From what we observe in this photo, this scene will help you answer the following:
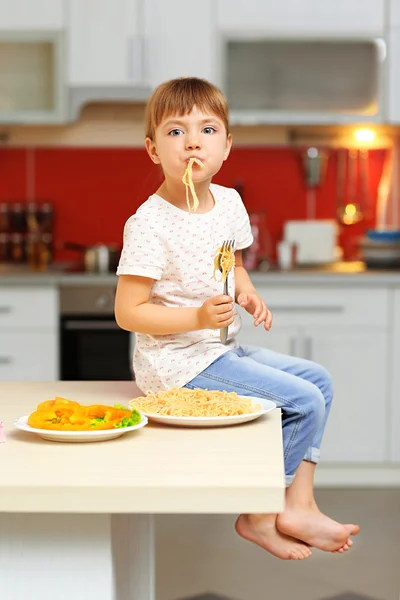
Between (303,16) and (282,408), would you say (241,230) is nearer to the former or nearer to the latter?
(282,408)

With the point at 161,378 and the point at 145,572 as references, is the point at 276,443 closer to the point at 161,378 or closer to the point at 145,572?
the point at 161,378

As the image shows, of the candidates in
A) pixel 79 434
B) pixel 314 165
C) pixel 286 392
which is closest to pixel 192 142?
pixel 286 392

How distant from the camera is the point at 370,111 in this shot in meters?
3.98

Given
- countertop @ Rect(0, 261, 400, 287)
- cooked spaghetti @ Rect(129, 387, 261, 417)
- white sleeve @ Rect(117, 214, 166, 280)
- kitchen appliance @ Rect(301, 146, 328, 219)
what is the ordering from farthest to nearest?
kitchen appliance @ Rect(301, 146, 328, 219) → countertop @ Rect(0, 261, 400, 287) → white sleeve @ Rect(117, 214, 166, 280) → cooked spaghetti @ Rect(129, 387, 261, 417)

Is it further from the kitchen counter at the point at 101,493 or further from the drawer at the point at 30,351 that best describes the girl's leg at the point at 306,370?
the drawer at the point at 30,351

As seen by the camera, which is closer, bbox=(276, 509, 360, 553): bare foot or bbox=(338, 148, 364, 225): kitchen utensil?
bbox=(276, 509, 360, 553): bare foot

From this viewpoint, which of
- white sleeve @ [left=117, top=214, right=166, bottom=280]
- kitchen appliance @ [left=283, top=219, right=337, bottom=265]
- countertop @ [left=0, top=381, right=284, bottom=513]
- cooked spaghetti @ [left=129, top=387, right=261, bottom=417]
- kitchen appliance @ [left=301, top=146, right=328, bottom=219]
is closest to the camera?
countertop @ [left=0, top=381, right=284, bottom=513]

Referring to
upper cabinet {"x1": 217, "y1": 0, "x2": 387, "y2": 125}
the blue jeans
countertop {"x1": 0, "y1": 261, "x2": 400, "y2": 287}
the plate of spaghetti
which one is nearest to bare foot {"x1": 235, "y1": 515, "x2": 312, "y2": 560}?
the blue jeans

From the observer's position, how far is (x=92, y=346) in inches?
150

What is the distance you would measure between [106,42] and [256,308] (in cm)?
237

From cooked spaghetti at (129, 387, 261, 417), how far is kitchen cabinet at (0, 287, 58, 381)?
213cm

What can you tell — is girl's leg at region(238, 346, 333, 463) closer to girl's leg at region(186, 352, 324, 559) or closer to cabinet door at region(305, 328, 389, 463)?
girl's leg at region(186, 352, 324, 559)

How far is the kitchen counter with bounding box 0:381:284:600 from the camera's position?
4.06 feet

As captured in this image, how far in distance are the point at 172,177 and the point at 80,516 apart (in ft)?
2.42
